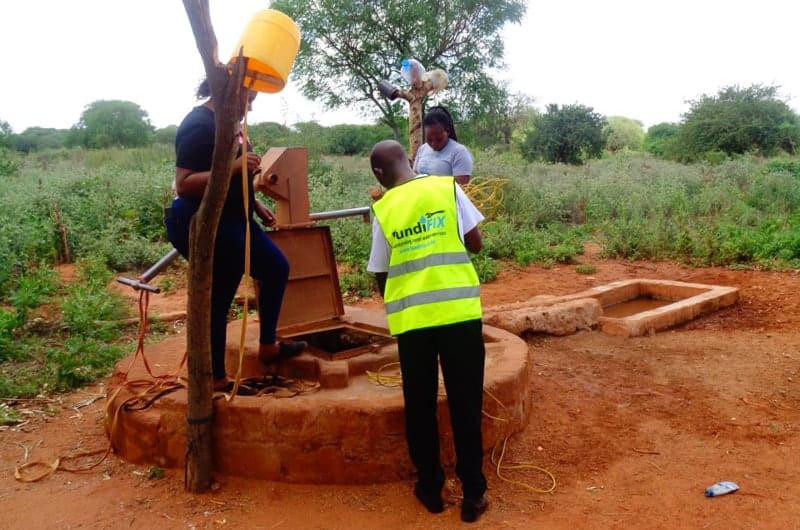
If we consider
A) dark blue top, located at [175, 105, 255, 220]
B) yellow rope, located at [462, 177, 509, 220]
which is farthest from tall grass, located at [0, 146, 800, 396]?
dark blue top, located at [175, 105, 255, 220]

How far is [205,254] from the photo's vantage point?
2586 mm

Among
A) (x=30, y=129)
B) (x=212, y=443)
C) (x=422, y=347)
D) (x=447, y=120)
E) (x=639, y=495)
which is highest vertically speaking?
(x=30, y=129)

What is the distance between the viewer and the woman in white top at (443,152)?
4531 mm

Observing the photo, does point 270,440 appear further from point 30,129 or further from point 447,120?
point 30,129

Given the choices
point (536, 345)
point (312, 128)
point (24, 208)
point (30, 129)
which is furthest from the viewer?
point (30, 129)

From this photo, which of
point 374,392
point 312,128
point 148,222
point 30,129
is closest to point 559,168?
point 312,128

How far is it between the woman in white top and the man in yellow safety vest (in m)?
1.95

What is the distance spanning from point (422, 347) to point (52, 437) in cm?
226

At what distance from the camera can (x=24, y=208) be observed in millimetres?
8594

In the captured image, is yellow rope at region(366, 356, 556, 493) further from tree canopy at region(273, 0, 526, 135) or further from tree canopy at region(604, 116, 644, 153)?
tree canopy at region(604, 116, 644, 153)

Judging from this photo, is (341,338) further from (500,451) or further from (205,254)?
(205,254)

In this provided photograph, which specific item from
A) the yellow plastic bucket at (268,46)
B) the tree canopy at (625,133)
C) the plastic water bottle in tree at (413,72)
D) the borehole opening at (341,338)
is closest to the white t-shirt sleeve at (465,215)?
the yellow plastic bucket at (268,46)

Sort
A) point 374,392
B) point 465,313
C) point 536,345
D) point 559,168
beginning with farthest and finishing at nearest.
Answer: point 559,168, point 536,345, point 374,392, point 465,313

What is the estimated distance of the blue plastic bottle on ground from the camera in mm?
2748
